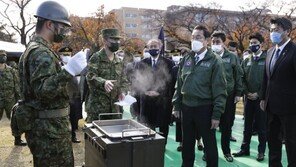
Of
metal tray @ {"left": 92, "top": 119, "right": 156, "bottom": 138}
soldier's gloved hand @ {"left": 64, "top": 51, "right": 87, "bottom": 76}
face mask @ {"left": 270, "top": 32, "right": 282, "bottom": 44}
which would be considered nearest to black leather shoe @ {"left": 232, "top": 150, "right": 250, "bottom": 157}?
face mask @ {"left": 270, "top": 32, "right": 282, "bottom": 44}

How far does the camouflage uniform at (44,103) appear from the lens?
2854mm

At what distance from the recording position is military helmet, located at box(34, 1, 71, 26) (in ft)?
9.87

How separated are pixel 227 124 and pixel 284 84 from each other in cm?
182

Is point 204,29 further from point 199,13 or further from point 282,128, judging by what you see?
point 199,13

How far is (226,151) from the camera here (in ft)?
19.7

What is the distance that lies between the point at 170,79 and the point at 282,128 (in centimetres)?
249

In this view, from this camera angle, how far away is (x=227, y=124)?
20.1ft

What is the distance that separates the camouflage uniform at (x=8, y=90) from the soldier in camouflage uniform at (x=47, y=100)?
6694 millimetres

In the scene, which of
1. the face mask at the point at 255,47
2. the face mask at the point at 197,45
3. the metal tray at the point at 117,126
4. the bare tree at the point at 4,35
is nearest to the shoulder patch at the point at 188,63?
the face mask at the point at 197,45

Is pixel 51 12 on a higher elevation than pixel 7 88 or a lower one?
higher

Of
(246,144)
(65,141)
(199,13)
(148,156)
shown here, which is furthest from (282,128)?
(199,13)

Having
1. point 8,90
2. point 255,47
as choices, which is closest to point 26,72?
point 255,47

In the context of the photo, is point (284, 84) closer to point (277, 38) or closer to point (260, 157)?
point (277, 38)

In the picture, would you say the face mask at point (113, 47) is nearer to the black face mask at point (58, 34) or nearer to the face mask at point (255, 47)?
the black face mask at point (58, 34)
